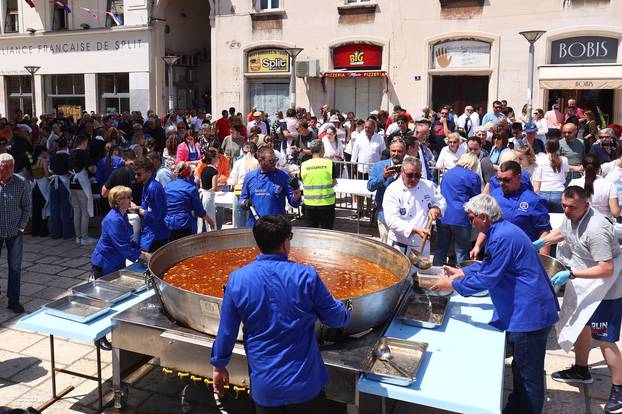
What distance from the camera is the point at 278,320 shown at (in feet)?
10.3

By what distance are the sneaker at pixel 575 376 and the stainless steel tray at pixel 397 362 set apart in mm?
2114

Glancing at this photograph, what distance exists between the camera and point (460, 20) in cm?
1783

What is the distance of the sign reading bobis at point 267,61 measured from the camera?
20.8 metres

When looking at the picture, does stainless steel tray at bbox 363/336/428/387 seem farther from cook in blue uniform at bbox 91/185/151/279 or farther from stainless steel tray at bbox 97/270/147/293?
cook in blue uniform at bbox 91/185/151/279

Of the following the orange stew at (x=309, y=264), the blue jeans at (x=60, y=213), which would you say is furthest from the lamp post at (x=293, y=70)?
the orange stew at (x=309, y=264)

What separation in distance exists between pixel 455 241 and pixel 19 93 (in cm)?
2587

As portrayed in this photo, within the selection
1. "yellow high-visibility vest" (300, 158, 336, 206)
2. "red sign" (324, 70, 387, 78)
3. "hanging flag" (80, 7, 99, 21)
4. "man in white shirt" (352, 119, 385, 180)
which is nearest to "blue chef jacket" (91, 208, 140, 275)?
"yellow high-visibility vest" (300, 158, 336, 206)

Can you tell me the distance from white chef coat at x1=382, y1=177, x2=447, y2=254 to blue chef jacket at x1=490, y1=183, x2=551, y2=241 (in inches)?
25.8

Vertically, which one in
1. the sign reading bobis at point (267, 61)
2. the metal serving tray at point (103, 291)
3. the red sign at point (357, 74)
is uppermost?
the sign reading bobis at point (267, 61)

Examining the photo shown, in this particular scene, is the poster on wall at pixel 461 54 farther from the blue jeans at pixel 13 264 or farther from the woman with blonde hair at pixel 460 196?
the blue jeans at pixel 13 264

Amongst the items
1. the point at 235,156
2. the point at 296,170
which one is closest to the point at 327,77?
the point at 235,156

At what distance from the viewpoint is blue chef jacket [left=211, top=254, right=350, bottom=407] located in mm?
3156

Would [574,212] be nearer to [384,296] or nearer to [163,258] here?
[384,296]

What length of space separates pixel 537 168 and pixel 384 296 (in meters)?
4.87
